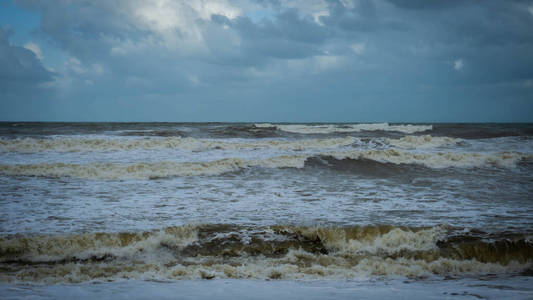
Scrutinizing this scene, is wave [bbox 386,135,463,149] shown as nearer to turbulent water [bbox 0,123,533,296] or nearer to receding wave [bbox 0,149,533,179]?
receding wave [bbox 0,149,533,179]

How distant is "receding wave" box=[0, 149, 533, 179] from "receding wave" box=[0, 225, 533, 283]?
5.86 m

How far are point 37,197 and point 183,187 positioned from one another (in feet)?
10.8

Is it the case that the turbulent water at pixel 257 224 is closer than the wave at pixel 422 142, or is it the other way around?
the turbulent water at pixel 257 224

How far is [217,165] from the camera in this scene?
41.5 feet

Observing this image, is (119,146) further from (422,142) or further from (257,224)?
(422,142)

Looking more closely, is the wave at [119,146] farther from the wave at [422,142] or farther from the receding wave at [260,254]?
the receding wave at [260,254]

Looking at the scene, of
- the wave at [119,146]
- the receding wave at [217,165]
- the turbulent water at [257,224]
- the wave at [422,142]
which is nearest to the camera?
the turbulent water at [257,224]

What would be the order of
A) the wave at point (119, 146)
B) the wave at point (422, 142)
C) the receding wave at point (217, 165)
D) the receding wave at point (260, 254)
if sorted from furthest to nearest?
the wave at point (422, 142) → the wave at point (119, 146) → the receding wave at point (217, 165) → the receding wave at point (260, 254)

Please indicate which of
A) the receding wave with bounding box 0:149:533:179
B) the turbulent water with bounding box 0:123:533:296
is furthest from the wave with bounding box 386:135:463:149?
the turbulent water with bounding box 0:123:533:296

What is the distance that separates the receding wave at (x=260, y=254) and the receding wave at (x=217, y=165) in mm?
5864

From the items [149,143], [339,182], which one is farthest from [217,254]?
[149,143]

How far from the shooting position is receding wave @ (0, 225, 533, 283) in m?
4.36

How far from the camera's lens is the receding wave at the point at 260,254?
436 centimetres

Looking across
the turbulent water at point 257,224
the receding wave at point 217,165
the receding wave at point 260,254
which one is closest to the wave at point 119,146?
the receding wave at point 217,165
